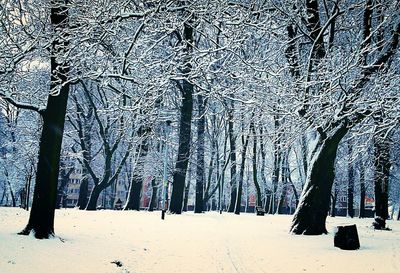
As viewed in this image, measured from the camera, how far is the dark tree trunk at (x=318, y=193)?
554 inches

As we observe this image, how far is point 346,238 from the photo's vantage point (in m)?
10.9

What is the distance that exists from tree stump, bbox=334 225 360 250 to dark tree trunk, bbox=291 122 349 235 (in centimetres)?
304

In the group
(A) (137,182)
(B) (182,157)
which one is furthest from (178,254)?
(A) (137,182)

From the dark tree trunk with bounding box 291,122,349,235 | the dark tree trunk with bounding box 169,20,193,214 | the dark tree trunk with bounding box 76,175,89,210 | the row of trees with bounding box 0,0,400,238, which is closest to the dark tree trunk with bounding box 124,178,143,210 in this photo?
the dark tree trunk with bounding box 76,175,89,210

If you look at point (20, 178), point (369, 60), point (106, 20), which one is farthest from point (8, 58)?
point (20, 178)

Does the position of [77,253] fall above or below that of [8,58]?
below

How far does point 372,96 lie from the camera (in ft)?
36.1

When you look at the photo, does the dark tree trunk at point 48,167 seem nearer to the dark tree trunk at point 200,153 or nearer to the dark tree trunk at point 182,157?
the dark tree trunk at point 182,157

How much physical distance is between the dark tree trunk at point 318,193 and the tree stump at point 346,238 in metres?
3.04

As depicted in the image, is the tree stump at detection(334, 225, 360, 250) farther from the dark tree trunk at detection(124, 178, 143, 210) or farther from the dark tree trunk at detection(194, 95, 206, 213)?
the dark tree trunk at detection(194, 95, 206, 213)

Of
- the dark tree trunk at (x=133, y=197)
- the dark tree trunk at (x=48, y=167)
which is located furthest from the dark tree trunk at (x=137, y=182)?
the dark tree trunk at (x=48, y=167)

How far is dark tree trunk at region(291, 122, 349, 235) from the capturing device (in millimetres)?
14070

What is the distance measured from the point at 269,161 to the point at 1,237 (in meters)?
42.8

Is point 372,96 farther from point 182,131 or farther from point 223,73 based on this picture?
point 182,131
